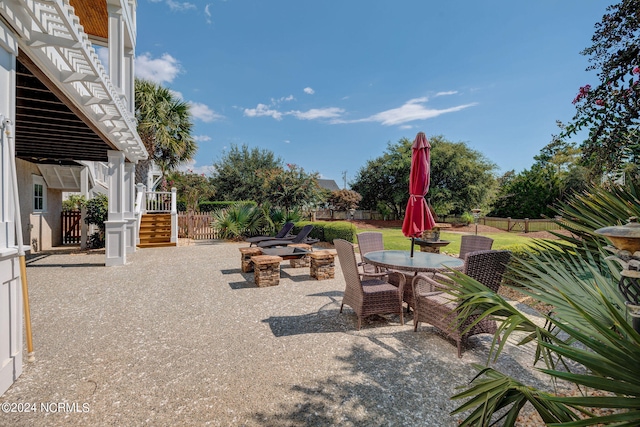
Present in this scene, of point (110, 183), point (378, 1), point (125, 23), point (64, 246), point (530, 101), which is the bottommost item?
point (64, 246)

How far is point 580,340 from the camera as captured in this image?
1.05 m

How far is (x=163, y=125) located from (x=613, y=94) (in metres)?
16.5

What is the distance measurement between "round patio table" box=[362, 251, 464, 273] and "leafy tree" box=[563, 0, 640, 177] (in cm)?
270

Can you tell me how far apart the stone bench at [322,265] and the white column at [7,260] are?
186 inches

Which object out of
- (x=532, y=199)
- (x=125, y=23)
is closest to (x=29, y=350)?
(x=125, y=23)

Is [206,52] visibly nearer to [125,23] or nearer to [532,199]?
[125,23]

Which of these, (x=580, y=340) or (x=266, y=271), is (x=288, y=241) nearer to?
(x=266, y=271)

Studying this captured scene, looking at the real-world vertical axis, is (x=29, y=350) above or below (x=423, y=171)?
below

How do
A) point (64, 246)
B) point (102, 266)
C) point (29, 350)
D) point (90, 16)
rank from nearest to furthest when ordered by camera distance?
point (29, 350) → point (102, 266) → point (90, 16) → point (64, 246)

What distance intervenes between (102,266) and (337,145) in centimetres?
3001

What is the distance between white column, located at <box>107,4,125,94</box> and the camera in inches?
298

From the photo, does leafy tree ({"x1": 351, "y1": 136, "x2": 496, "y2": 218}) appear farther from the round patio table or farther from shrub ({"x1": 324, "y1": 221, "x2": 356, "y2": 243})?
the round patio table

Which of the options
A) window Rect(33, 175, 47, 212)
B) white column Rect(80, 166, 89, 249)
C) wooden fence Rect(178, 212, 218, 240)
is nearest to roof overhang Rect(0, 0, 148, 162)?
window Rect(33, 175, 47, 212)

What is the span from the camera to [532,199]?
74.6 ft
